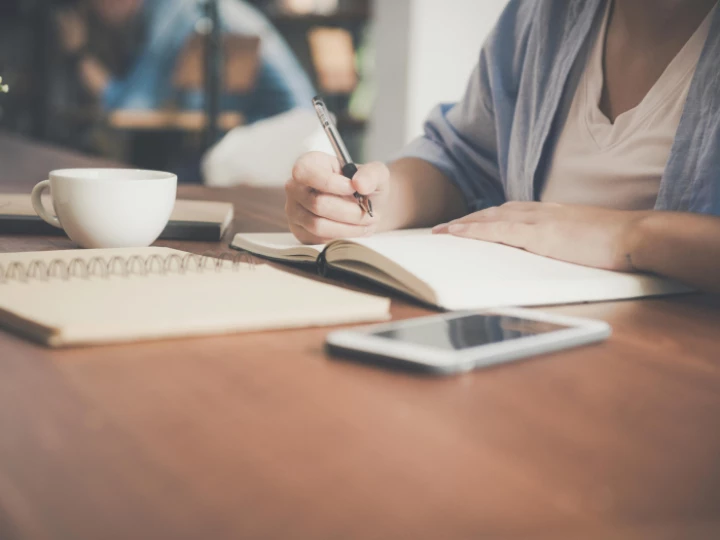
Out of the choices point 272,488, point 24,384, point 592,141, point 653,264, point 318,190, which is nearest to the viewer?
point 272,488

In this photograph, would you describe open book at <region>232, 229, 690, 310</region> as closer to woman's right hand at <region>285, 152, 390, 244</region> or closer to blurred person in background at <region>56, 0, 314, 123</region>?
woman's right hand at <region>285, 152, 390, 244</region>

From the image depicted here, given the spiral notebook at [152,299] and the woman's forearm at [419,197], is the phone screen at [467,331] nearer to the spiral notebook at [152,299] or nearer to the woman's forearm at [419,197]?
the spiral notebook at [152,299]

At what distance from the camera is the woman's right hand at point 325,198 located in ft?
2.79

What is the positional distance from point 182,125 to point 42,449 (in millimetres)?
3908

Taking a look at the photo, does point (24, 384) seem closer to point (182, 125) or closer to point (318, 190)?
point (318, 190)

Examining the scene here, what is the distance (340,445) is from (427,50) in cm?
307

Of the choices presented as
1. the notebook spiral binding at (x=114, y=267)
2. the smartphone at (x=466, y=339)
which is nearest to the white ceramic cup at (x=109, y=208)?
the notebook spiral binding at (x=114, y=267)

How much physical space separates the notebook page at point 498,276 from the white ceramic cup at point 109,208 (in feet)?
0.75

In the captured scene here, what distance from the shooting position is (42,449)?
342mm

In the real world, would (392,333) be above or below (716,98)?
below

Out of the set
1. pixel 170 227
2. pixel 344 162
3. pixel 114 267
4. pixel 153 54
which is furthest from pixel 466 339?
pixel 153 54

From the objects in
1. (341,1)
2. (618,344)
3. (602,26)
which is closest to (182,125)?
(341,1)

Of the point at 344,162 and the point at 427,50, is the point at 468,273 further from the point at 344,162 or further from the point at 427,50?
the point at 427,50

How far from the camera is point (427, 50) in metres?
3.26
